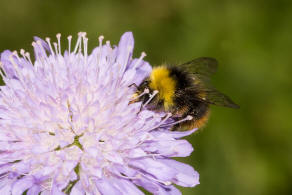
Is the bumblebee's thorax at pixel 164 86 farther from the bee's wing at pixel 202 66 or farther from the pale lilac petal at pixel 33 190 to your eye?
the pale lilac petal at pixel 33 190

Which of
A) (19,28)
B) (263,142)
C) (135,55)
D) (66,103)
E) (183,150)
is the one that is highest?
(19,28)

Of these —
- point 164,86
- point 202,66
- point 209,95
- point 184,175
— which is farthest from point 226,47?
point 184,175

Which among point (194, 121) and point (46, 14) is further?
point (46, 14)

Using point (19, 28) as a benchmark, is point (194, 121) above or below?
below

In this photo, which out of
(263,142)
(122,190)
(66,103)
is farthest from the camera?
(263,142)

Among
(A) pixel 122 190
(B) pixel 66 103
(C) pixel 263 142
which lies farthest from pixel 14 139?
(C) pixel 263 142

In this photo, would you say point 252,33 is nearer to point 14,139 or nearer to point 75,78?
point 75,78

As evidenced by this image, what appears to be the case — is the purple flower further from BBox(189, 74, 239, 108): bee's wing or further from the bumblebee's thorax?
BBox(189, 74, 239, 108): bee's wing

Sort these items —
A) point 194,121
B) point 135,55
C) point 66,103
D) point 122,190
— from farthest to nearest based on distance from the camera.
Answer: point 135,55, point 194,121, point 66,103, point 122,190
